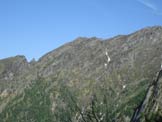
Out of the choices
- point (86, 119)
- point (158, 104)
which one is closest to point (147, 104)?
point (158, 104)

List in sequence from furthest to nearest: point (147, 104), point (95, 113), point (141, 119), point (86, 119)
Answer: point (147, 104) → point (141, 119) → point (86, 119) → point (95, 113)

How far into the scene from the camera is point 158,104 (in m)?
44.8

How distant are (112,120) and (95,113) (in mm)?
1779

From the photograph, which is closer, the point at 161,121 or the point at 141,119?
the point at 161,121

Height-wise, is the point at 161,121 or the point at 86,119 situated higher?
the point at 86,119

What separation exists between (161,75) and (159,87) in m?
2.10

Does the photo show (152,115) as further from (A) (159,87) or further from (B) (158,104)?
(A) (159,87)

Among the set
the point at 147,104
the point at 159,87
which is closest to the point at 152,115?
the point at 147,104

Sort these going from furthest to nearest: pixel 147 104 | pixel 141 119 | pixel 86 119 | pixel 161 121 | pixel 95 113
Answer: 1. pixel 147 104
2. pixel 141 119
3. pixel 161 121
4. pixel 86 119
5. pixel 95 113

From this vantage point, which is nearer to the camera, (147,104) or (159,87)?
(147,104)

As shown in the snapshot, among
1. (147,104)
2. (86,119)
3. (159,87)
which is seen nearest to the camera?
(86,119)

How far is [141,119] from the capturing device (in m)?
44.6

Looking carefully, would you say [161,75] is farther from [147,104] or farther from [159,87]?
[147,104]

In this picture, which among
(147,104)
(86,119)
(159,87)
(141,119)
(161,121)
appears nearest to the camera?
(86,119)
